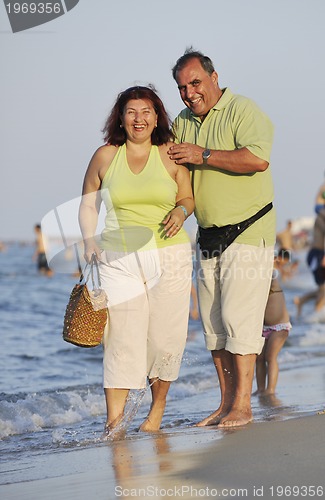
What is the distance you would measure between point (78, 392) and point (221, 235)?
109 inches

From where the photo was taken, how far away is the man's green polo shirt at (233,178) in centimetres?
481

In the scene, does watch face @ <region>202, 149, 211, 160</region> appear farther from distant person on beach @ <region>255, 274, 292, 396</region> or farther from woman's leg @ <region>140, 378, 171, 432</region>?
distant person on beach @ <region>255, 274, 292, 396</region>

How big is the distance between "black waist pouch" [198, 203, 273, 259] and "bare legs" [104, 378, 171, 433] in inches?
29.9

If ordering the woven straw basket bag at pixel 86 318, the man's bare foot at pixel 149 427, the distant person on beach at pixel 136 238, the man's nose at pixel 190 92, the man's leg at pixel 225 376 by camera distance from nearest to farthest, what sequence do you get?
the woven straw basket bag at pixel 86 318, the distant person on beach at pixel 136 238, the man's nose at pixel 190 92, the man's bare foot at pixel 149 427, the man's leg at pixel 225 376

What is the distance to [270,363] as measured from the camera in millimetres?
6938

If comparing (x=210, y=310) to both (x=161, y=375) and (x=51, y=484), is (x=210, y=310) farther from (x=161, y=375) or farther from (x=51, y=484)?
(x=51, y=484)

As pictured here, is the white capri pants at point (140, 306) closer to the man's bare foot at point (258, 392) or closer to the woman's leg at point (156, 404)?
the woman's leg at point (156, 404)

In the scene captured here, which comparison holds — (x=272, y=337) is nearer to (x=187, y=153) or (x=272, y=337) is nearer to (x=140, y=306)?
(x=140, y=306)

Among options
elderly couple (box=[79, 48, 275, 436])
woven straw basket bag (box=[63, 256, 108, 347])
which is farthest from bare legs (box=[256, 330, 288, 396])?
woven straw basket bag (box=[63, 256, 108, 347])

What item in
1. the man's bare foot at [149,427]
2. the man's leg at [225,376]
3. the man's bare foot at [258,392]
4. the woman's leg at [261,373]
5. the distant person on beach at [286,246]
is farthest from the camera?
the distant person on beach at [286,246]

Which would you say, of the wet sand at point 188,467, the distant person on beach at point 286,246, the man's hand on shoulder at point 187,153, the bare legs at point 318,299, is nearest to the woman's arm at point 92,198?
the man's hand on shoulder at point 187,153

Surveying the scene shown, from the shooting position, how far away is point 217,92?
16.3 ft

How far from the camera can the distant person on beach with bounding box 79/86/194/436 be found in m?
4.78

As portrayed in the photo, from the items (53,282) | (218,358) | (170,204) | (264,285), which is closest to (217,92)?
(170,204)
